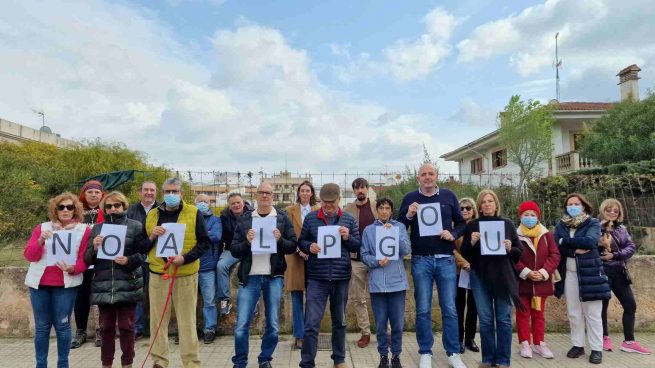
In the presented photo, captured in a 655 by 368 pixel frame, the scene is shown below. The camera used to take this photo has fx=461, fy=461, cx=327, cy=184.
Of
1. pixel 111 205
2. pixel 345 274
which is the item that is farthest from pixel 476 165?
pixel 111 205

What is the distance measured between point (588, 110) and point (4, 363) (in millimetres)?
27811

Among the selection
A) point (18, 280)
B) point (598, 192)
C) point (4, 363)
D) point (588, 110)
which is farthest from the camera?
point (588, 110)

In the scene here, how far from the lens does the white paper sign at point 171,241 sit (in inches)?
181

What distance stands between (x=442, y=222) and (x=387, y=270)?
2.63 feet

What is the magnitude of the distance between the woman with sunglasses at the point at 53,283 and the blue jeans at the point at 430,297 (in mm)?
3501

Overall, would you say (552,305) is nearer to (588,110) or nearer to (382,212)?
(382,212)

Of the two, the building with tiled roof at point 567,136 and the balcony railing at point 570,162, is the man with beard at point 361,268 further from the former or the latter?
the balcony railing at point 570,162

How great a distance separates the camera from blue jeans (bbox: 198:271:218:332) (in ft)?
19.6

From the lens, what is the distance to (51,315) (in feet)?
15.1

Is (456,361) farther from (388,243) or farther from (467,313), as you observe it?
(388,243)

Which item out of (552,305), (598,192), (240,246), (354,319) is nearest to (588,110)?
(598,192)

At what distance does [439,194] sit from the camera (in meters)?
5.20

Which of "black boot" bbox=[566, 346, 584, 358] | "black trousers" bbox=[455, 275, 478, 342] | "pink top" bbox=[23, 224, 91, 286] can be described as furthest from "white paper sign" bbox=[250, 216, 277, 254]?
"black boot" bbox=[566, 346, 584, 358]

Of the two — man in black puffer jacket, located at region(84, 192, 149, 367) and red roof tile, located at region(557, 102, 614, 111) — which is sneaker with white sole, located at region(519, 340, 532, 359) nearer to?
man in black puffer jacket, located at region(84, 192, 149, 367)
